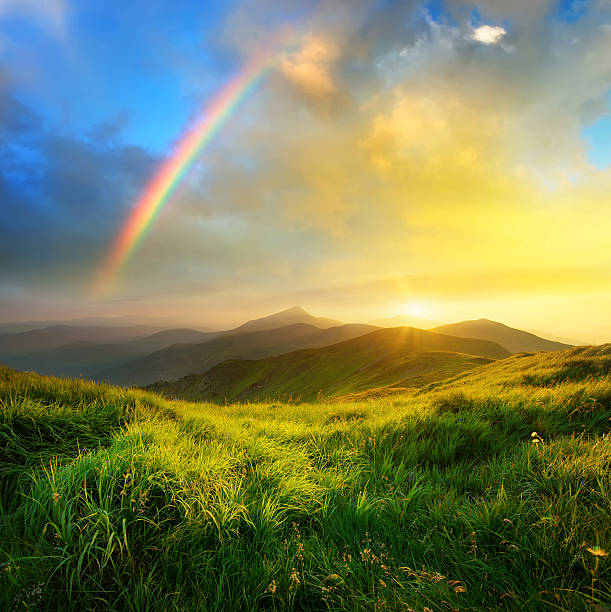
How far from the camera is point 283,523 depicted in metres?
3.17

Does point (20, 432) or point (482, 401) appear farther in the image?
point (482, 401)

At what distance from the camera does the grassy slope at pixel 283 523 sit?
87.4 inches

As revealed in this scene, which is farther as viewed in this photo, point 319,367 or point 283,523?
point 319,367

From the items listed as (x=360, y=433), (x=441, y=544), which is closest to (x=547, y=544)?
(x=441, y=544)

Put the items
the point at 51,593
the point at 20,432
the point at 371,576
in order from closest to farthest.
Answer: the point at 51,593 < the point at 371,576 < the point at 20,432

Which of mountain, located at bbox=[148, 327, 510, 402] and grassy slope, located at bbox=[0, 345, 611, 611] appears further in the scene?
mountain, located at bbox=[148, 327, 510, 402]

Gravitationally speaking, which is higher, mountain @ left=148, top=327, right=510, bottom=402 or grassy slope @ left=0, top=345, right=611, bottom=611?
grassy slope @ left=0, top=345, right=611, bottom=611

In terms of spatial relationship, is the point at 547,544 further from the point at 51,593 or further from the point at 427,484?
the point at 51,593

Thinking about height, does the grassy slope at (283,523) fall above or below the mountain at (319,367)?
above

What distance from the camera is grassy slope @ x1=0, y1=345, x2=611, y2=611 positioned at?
222cm

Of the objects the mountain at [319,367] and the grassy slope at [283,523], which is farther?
the mountain at [319,367]

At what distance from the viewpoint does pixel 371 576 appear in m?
2.41

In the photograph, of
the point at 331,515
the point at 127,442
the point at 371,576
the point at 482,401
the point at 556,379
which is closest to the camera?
the point at 371,576

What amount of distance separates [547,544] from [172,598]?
9.70ft
